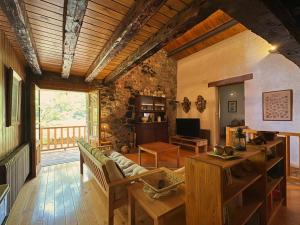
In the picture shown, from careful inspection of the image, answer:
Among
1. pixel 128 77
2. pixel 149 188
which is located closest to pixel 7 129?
pixel 149 188

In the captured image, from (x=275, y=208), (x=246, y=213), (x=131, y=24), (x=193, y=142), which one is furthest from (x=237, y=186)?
(x=193, y=142)

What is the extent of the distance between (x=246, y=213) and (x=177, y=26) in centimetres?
206

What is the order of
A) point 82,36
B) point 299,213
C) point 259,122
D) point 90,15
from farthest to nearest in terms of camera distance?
1. point 259,122
2. point 82,36
3. point 299,213
4. point 90,15

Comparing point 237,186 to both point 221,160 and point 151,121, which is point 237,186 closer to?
point 221,160

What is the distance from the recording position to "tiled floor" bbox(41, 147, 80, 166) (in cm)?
434

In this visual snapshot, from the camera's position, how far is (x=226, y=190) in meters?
1.33

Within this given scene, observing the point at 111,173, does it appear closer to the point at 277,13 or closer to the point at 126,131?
the point at 277,13

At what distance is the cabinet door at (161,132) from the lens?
18.5ft

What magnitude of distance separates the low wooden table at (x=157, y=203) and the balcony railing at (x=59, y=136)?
5071 mm

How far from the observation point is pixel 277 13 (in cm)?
121

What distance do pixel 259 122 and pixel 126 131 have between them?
389cm

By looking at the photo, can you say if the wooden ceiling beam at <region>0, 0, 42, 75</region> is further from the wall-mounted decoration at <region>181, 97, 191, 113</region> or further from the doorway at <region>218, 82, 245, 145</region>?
the doorway at <region>218, 82, 245, 145</region>

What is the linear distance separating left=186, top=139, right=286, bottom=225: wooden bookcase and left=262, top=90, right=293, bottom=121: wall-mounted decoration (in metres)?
2.44

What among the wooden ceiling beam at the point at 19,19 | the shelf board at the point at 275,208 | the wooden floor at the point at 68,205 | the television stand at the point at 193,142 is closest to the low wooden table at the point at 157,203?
the wooden floor at the point at 68,205
